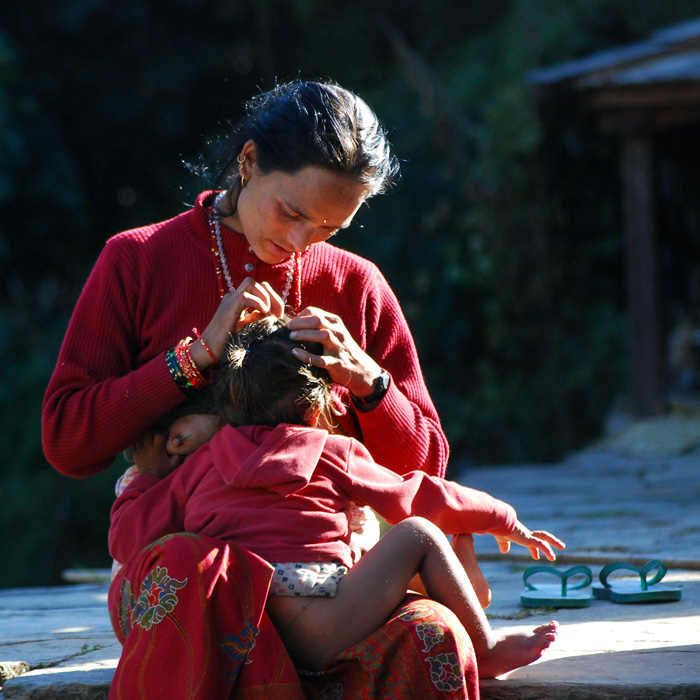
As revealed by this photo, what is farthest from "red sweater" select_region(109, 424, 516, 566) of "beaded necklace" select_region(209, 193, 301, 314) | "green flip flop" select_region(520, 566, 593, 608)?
"green flip flop" select_region(520, 566, 593, 608)

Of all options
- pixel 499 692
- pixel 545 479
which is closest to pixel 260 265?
pixel 499 692

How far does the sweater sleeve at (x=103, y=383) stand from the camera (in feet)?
7.31

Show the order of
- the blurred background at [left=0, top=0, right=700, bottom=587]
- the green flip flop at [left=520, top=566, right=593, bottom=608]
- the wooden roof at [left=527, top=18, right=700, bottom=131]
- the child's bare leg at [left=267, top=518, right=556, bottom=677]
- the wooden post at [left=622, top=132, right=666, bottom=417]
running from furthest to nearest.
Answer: the blurred background at [left=0, top=0, right=700, bottom=587] → the wooden post at [left=622, top=132, right=666, bottom=417] → the wooden roof at [left=527, top=18, right=700, bottom=131] → the green flip flop at [left=520, top=566, right=593, bottom=608] → the child's bare leg at [left=267, top=518, right=556, bottom=677]

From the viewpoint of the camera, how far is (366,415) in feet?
7.61

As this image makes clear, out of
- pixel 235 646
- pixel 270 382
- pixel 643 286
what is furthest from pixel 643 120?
pixel 235 646

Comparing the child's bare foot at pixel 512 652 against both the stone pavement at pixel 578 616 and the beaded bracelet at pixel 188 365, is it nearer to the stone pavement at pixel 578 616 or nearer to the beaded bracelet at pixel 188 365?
the stone pavement at pixel 578 616

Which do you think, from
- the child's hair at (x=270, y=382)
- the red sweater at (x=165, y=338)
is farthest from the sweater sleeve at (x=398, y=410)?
the child's hair at (x=270, y=382)

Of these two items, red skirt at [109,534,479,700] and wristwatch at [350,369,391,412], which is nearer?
red skirt at [109,534,479,700]

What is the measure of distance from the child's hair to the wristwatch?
0.16 m

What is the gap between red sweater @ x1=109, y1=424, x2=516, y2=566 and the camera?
6.57 ft

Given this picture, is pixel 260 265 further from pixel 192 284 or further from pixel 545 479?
pixel 545 479

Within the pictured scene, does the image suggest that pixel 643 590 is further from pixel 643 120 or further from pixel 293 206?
pixel 643 120

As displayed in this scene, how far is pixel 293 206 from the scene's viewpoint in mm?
2291

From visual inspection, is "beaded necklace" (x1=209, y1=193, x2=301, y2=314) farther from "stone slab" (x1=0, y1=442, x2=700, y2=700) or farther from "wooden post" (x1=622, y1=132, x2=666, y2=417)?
"wooden post" (x1=622, y1=132, x2=666, y2=417)
